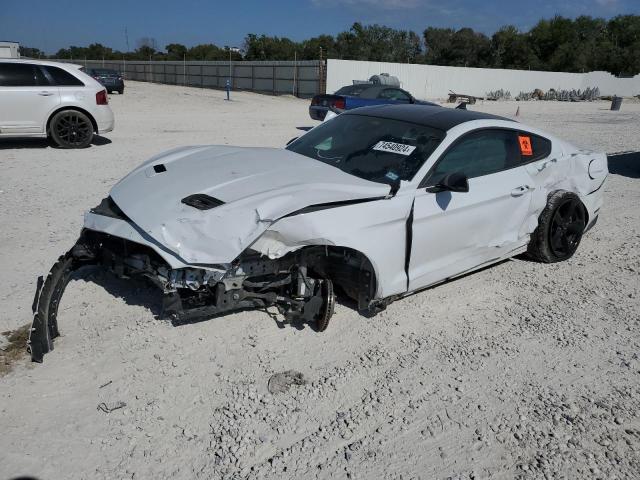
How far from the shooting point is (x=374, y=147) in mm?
4238

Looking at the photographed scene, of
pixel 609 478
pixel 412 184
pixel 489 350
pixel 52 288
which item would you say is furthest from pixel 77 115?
pixel 609 478

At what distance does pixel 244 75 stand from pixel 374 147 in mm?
38933

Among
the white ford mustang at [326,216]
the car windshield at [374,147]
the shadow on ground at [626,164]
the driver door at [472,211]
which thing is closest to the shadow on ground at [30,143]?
the white ford mustang at [326,216]

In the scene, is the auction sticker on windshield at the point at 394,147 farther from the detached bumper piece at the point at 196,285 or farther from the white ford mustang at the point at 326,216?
the detached bumper piece at the point at 196,285

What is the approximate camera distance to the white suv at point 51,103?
9719 mm

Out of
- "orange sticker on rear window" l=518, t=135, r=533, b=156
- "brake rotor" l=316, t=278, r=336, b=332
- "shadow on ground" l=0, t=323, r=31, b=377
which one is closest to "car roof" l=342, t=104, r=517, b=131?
"orange sticker on rear window" l=518, t=135, r=533, b=156

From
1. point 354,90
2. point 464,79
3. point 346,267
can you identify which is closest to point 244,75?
point 464,79

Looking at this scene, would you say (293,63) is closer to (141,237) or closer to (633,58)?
(141,237)

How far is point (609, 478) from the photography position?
254 centimetres

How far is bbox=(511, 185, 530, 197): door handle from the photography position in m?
4.45

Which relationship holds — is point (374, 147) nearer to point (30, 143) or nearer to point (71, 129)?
point (71, 129)

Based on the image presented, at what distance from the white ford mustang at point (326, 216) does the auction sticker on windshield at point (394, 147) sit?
0.5 inches

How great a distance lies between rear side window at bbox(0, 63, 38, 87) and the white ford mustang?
279 inches

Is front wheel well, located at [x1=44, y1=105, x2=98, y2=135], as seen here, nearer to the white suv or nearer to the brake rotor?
the white suv
